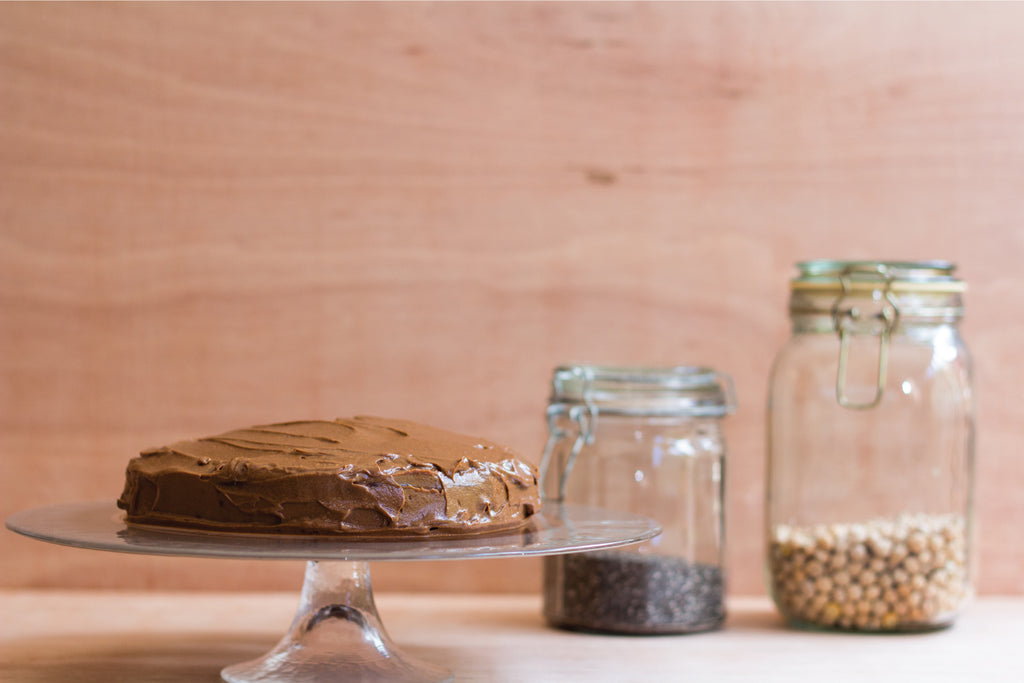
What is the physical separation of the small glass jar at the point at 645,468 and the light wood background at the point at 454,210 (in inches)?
4.5

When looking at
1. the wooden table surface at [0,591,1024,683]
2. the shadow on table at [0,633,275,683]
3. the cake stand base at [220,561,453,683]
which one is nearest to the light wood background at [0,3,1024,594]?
the wooden table surface at [0,591,1024,683]

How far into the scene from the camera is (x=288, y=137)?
1.04 m

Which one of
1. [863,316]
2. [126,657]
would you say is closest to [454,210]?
[863,316]

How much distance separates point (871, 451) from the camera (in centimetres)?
95

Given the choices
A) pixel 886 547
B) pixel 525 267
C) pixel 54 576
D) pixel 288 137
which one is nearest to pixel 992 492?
pixel 886 547

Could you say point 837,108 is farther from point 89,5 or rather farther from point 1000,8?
point 89,5

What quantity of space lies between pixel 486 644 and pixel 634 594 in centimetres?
12

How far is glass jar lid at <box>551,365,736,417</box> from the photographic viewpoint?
0.90m

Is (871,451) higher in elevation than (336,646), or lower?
higher

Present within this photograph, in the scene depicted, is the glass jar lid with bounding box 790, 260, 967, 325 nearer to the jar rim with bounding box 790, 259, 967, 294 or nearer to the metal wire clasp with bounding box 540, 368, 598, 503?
the jar rim with bounding box 790, 259, 967, 294

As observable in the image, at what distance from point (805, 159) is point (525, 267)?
27 cm

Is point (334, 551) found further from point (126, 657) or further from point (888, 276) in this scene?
point (888, 276)

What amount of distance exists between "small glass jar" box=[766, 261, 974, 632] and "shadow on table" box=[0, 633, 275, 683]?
1.40ft

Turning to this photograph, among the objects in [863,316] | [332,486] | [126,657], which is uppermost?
[863,316]
